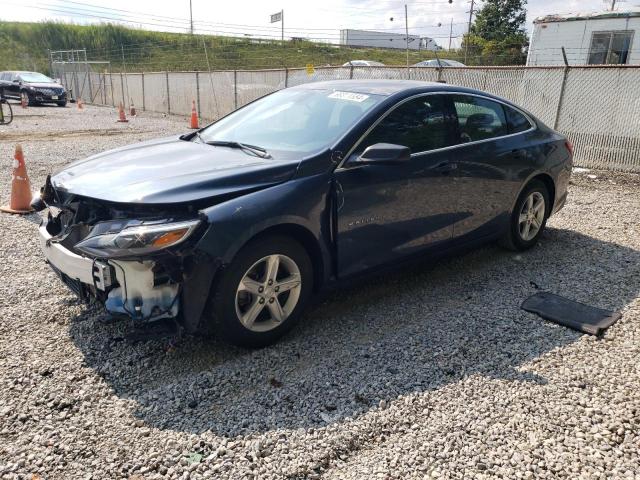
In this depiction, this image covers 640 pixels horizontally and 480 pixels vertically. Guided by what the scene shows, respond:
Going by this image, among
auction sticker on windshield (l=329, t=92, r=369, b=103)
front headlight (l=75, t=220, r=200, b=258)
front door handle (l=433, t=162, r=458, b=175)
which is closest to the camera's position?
front headlight (l=75, t=220, r=200, b=258)

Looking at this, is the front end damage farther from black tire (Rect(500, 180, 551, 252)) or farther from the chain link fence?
the chain link fence

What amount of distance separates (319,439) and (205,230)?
1243 millimetres

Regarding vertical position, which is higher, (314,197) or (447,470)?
(314,197)

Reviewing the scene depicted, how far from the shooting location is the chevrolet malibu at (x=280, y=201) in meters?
2.92

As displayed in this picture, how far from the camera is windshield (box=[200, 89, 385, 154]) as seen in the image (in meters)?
3.72

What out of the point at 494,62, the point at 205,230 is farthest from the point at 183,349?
the point at 494,62

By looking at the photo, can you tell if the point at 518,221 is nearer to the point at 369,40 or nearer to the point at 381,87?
the point at 381,87

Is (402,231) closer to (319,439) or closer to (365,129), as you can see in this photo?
(365,129)

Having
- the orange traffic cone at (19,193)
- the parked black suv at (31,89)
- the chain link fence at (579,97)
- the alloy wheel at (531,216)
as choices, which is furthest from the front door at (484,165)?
the parked black suv at (31,89)

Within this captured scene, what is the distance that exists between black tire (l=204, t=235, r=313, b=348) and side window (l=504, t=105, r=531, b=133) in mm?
2751

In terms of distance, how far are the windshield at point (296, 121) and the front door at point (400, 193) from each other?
237 millimetres

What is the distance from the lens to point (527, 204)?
5.29m

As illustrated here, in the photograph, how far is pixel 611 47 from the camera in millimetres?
16609

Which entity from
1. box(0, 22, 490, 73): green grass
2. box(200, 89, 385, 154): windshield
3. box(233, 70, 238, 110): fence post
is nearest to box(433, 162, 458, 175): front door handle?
box(200, 89, 385, 154): windshield
